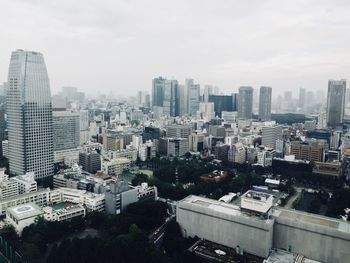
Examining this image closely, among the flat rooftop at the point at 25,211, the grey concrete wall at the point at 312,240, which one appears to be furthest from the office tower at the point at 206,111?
the grey concrete wall at the point at 312,240

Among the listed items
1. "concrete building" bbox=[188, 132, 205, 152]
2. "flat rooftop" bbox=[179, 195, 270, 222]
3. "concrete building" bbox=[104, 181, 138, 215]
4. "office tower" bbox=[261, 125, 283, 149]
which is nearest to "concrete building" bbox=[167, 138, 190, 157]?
"concrete building" bbox=[188, 132, 205, 152]

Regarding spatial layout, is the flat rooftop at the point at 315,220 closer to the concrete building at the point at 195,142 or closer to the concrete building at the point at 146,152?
the concrete building at the point at 146,152

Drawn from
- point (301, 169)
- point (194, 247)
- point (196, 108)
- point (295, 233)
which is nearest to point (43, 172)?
point (194, 247)

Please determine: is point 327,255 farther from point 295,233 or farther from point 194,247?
point 194,247

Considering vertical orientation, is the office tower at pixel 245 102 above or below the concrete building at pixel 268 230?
above

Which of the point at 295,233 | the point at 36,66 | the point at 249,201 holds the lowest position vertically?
the point at 295,233

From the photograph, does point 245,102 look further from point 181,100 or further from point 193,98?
point 181,100

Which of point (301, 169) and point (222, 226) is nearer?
point (222, 226)
